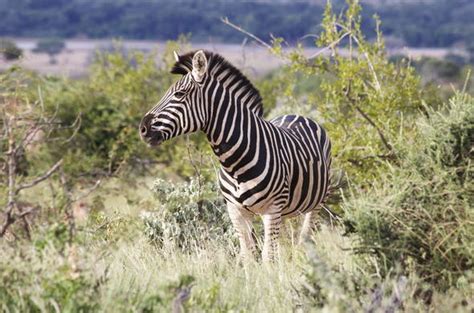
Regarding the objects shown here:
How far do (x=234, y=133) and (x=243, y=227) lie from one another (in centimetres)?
81

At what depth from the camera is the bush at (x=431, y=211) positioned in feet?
20.5

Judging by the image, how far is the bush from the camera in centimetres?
626

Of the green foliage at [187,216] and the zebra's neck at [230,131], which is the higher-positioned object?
the zebra's neck at [230,131]

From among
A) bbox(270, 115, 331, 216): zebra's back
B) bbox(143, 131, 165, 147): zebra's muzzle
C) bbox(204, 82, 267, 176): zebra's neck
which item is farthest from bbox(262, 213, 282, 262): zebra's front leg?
bbox(143, 131, 165, 147): zebra's muzzle

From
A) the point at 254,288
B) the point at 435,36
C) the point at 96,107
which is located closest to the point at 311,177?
the point at 254,288

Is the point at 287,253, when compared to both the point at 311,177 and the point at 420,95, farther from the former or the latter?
the point at 420,95

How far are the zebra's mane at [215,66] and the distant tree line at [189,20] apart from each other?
383 ft

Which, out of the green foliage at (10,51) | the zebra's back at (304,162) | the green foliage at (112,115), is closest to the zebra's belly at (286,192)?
the zebra's back at (304,162)

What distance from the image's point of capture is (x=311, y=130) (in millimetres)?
9805

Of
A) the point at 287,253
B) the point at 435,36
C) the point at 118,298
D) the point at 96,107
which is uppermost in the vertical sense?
the point at 118,298

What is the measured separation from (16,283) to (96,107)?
43.6 feet

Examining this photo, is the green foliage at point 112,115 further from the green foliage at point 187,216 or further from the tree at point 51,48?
the tree at point 51,48

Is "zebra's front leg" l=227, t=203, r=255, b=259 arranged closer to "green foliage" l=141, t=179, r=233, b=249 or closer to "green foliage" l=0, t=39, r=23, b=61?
"green foliage" l=141, t=179, r=233, b=249

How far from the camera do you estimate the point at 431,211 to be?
6.45 meters
